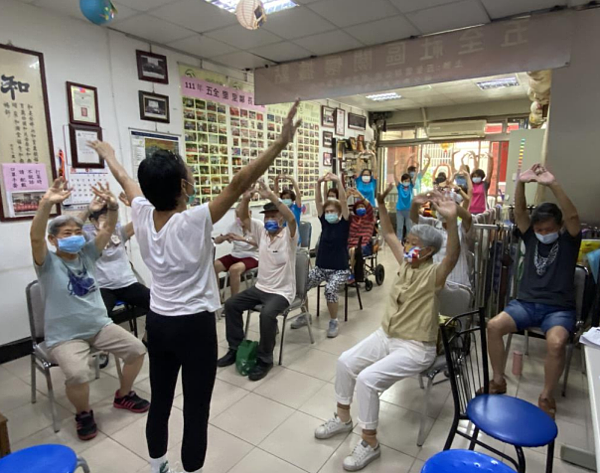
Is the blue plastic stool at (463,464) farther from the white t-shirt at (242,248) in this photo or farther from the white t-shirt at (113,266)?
the white t-shirt at (242,248)

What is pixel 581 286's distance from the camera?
8.32ft

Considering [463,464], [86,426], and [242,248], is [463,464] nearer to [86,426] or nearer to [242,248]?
[86,426]

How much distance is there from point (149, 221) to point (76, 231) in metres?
1.15

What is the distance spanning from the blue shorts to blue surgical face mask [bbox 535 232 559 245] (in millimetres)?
426

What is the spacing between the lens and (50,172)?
327 cm

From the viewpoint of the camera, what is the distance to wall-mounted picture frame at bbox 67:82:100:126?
11.1 feet

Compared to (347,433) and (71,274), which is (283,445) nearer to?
(347,433)

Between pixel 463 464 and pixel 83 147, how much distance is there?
3.80 m

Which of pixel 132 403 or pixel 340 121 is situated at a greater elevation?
pixel 340 121

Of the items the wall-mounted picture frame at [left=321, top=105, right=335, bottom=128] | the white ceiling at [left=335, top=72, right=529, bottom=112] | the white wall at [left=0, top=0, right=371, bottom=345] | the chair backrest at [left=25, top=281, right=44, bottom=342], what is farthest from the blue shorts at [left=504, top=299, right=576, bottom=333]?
the wall-mounted picture frame at [left=321, top=105, right=335, bottom=128]


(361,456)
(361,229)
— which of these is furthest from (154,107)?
(361,456)

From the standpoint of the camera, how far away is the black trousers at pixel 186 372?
1438mm

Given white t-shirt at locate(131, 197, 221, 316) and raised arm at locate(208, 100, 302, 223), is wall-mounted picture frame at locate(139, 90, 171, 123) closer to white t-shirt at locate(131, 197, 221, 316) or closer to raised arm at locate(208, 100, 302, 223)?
white t-shirt at locate(131, 197, 221, 316)

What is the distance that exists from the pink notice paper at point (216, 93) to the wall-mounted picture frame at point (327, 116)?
5.76 ft
